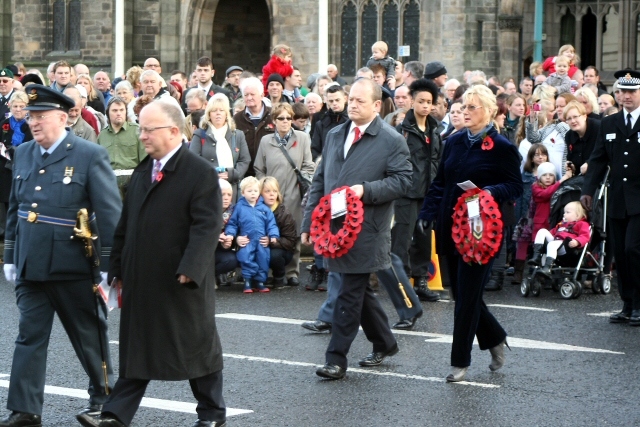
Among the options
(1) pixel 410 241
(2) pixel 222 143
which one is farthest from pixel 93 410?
(2) pixel 222 143

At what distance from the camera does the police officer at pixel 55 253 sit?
25.3 feet

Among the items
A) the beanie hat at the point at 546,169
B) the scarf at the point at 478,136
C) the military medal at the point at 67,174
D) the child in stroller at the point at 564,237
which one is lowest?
the child in stroller at the point at 564,237

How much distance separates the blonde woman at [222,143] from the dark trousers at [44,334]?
252 inches

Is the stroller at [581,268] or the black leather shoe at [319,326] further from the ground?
the stroller at [581,268]

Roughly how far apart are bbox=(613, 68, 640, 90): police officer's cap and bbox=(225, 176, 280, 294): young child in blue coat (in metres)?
4.10

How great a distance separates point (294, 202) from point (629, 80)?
431 cm

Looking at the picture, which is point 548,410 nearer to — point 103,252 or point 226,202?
point 103,252

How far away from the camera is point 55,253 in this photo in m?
7.68

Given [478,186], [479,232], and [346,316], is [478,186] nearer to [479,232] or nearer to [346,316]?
[479,232]

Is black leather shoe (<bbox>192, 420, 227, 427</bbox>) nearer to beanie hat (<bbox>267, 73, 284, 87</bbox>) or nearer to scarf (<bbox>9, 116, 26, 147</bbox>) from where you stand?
scarf (<bbox>9, 116, 26, 147</bbox>)

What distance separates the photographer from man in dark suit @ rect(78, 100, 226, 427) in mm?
7098

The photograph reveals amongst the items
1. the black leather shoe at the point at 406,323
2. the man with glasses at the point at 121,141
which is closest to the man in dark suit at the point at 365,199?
the black leather shoe at the point at 406,323

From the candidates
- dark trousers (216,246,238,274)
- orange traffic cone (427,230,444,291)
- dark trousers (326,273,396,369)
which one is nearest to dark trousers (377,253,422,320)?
dark trousers (326,273,396,369)

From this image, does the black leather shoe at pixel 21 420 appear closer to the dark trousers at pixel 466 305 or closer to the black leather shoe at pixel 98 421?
the black leather shoe at pixel 98 421
